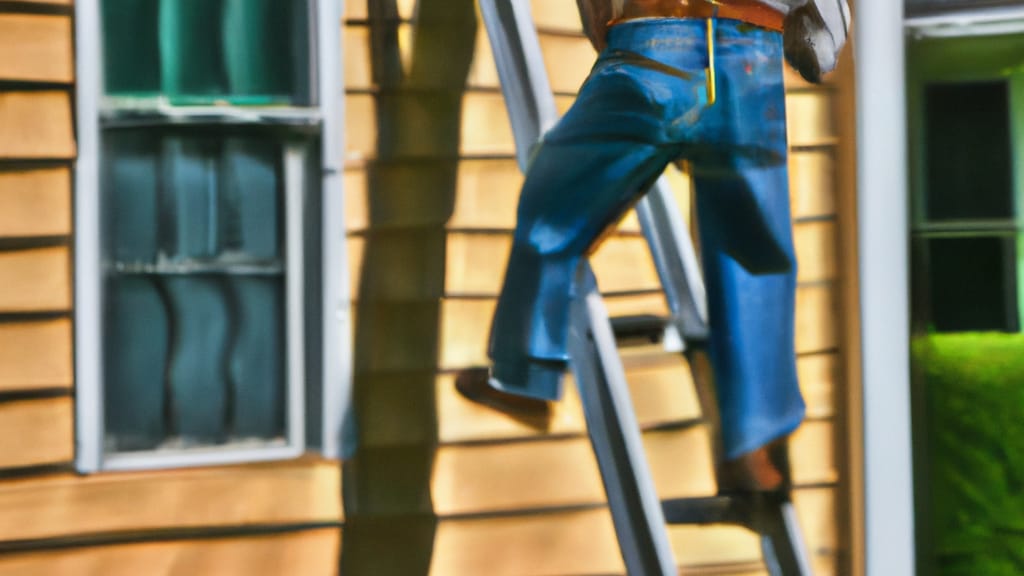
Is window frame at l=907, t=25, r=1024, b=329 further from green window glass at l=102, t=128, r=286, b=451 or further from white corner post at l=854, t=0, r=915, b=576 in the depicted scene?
green window glass at l=102, t=128, r=286, b=451

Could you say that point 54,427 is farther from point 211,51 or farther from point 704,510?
point 704,510

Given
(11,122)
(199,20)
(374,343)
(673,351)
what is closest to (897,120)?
(673,351)

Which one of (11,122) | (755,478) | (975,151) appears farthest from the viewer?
(975,151)

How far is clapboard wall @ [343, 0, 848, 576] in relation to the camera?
7.00 ft

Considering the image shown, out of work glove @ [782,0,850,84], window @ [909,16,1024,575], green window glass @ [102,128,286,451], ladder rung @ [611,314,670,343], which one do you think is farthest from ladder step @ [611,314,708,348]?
green window glass @ [102,128,286,451]

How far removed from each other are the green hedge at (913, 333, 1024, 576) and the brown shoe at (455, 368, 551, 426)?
0.94 metres

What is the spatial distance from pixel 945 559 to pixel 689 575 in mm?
644

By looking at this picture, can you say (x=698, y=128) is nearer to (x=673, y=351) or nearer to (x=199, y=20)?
(x=673, y=351)

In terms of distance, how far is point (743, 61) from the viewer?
2160 millimetres

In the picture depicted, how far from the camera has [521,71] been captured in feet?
7.00

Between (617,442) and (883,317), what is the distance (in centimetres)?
71

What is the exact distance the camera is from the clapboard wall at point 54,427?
2.06m

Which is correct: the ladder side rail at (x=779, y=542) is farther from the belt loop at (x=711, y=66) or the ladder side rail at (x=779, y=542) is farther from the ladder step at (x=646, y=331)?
the belt loop at (x=711, y=66)

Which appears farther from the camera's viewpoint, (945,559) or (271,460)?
(945,559)
